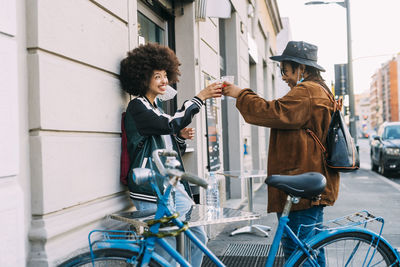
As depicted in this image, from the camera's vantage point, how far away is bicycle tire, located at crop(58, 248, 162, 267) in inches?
74.0

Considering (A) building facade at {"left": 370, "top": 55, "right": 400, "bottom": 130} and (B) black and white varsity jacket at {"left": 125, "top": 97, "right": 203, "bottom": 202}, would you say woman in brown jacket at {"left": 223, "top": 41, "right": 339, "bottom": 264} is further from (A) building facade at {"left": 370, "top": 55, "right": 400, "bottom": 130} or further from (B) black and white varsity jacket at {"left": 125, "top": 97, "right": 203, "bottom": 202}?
(A) building facade at {"left": 370, "top": 55, "right": 400, "bottom": 130}

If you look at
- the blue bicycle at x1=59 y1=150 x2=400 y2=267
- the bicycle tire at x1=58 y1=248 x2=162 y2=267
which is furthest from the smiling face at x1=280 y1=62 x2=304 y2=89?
the bicycle tire at x1=58 y1=248 x2=162 y2=267

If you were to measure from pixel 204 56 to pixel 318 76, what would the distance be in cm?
280

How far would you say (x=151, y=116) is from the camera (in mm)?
2791

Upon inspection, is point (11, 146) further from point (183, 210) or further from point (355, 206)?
point (355, 206)

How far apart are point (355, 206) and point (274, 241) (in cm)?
580

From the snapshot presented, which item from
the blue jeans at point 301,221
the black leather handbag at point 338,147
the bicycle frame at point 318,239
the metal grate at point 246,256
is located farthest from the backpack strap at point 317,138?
the metal grate at point 246,256

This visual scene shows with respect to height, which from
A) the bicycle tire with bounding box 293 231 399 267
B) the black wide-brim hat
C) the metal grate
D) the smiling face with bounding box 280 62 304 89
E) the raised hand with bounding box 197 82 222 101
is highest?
the black wide-brim hat

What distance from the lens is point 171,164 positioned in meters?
2.01

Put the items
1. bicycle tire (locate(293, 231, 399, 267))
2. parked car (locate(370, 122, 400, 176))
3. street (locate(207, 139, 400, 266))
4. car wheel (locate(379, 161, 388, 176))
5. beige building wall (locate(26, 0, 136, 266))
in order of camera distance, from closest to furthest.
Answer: beige building wall (locate(26, 0, 136, 266)), bicycle tire (locate(293, 231, 399, 267)), street (locate(207, 139, 400, 266)), parked car (locate(370, 122, 400, 176)), car wheel (locate(379, 161, 388, 176))

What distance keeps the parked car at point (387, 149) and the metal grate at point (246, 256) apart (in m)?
8.68

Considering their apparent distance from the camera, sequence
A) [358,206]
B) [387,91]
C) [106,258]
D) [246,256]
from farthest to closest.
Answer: [387,91] → [358,206] → [246,256] → [106,258]

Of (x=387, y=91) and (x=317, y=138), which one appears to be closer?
(x=317, y=138)

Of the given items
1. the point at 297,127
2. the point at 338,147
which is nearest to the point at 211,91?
the point at 297,127
